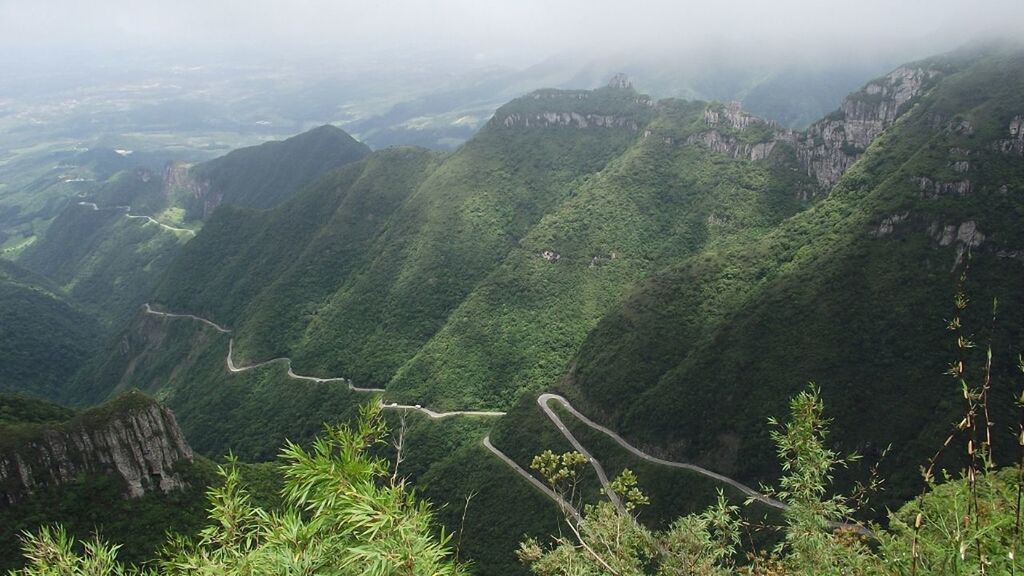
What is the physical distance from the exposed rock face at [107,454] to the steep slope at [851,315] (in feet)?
233

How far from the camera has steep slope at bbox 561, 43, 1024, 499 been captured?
87.6 metres

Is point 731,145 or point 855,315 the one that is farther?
point 731,145

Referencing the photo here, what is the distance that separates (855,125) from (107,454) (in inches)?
7426

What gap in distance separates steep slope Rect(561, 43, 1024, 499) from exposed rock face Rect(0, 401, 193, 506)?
70946mm

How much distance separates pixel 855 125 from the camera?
17475 cm

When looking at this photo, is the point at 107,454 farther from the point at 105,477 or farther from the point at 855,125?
the point at 855,125

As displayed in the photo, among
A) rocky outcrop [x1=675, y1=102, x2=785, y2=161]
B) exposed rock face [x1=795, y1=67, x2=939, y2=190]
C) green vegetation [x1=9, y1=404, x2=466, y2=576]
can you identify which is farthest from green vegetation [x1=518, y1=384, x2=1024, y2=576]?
rocky outcrop [x1=675, y1=102, x2=785, y2=161]

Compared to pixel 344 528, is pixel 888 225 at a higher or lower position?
lower

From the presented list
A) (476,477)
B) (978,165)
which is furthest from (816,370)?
(476,477)

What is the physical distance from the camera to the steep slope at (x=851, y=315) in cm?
8762

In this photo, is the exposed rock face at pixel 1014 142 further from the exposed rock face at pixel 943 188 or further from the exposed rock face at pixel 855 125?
the exposed rock face at pixel 855 125

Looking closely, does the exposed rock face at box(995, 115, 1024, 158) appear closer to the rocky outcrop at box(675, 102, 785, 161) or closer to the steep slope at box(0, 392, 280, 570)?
the rocky outcrop at box(675, 102, 785, 161)

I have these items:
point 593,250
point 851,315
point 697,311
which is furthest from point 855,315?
point 593,250

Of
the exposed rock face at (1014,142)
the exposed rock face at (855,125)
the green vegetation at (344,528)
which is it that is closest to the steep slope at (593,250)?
the exposed rock face at (855,125)
